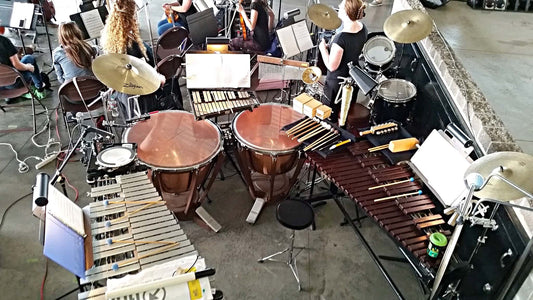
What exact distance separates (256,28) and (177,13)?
4.65 feet

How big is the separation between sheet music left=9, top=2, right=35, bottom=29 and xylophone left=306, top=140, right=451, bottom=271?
4.68 m

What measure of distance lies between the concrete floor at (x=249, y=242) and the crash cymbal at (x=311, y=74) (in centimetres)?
136

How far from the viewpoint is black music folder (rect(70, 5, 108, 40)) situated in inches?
218

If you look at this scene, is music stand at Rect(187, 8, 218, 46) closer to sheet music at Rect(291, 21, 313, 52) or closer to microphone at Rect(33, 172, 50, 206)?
sheet music at Rect(291, 21, 313, 52)

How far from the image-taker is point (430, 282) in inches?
127

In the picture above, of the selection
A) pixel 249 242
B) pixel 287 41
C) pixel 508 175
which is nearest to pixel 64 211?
pixel 249 242

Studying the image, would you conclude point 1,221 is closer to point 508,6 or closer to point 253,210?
point 253,210

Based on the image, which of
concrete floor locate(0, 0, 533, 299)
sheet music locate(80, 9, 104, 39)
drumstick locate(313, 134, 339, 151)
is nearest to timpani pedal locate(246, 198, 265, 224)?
concrete floor locate(0, 0, 533, 299)

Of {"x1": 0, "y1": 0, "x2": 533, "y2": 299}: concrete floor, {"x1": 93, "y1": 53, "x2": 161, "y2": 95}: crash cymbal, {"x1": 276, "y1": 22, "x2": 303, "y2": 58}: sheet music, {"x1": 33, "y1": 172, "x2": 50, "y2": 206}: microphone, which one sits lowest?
{"x1": 0, "y1": 0, "x2": 533, "y2": 299}: concrete floor

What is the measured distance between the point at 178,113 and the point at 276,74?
A: 111cm

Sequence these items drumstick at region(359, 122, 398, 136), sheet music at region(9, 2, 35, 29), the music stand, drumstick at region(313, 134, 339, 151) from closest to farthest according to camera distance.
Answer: drumstick at region(313, 134, 339, 151) → drumstick at region(359, 122, 398, 136) → the music stand → sheet music at region(9, 2, 35, 29)

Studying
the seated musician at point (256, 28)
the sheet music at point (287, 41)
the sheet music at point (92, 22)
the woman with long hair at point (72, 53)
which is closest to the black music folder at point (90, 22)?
the sheet music at point (92, 22)

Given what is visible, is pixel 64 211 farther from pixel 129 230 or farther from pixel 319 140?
pixel 319 140

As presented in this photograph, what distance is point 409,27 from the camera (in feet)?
14.5
